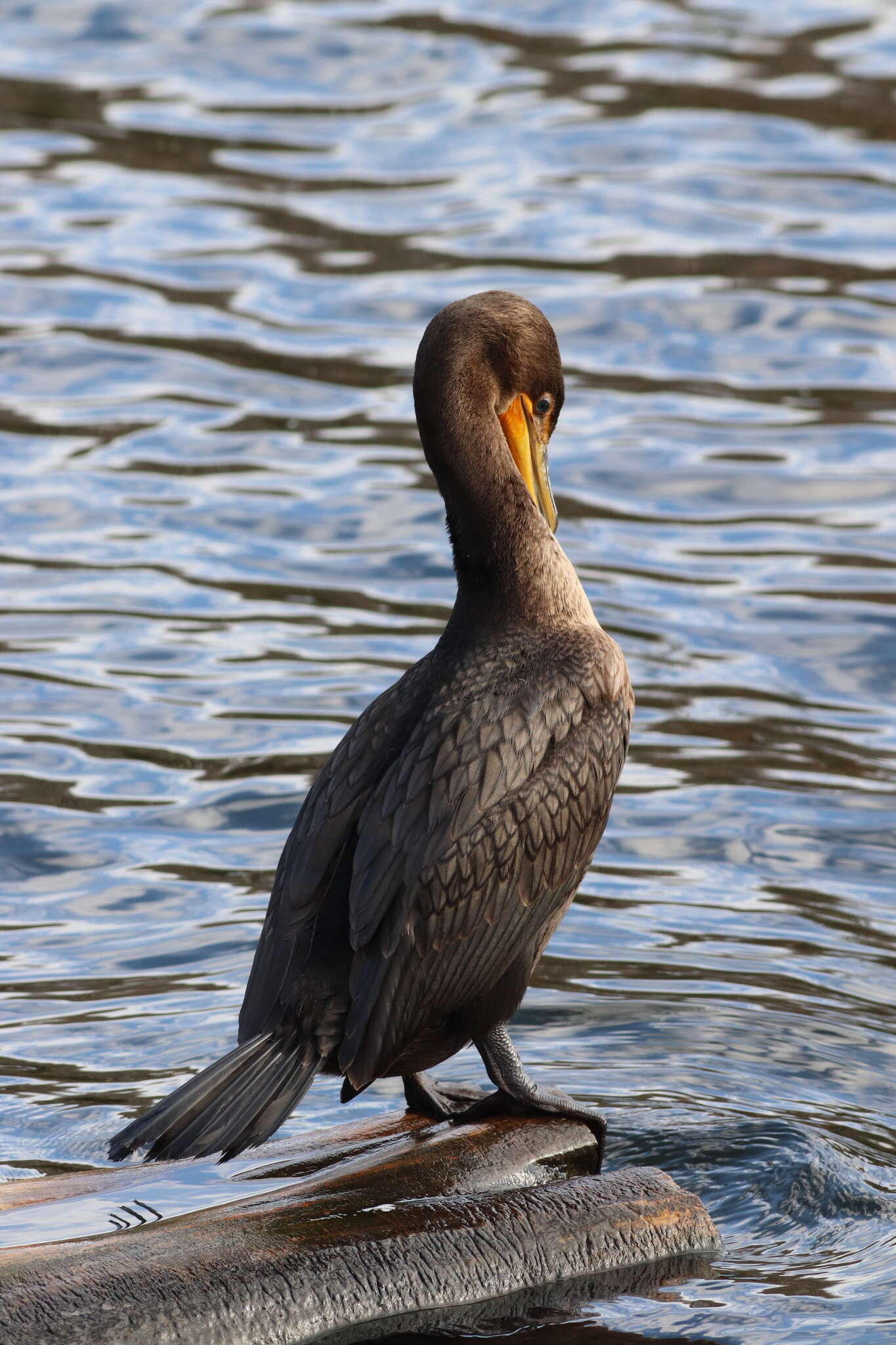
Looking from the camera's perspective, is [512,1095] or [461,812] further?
[512,1095]

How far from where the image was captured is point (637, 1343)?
5152 millimetres

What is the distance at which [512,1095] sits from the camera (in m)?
5.74

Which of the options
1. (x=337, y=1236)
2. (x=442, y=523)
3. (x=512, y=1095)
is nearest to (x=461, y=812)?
(x=512, y=1095)

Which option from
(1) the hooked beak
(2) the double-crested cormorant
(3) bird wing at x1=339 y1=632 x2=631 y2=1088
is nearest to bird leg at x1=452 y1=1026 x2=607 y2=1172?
(2) the double-crested cormorant

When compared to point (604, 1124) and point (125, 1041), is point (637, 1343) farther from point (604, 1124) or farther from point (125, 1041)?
point (125, 1041)

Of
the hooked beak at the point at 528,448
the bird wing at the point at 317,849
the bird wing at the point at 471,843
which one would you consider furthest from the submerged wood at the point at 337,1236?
the hooked beak at the point at 528,448

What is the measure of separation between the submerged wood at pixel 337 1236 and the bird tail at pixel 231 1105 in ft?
0.64

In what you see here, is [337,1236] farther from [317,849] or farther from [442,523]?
[442,523]

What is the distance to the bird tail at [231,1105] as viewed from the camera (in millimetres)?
4965

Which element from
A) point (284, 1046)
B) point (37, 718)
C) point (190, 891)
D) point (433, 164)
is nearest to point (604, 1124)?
point (284, 1046)

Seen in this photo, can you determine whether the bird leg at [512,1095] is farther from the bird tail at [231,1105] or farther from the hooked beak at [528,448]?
the hooked beak at [528,448]

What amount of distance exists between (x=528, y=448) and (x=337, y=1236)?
226cm

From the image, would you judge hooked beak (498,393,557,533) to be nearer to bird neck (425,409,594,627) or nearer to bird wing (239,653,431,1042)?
bird neck (425,409,594,627)

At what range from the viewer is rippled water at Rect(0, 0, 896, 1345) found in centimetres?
696
